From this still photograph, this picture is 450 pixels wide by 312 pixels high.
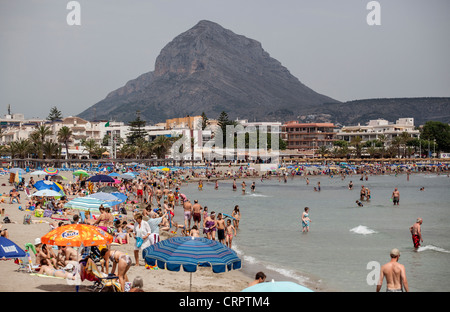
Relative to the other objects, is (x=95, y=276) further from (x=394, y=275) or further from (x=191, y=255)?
(x=394, y=275)

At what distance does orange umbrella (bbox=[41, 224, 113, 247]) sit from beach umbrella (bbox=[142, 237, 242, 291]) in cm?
131

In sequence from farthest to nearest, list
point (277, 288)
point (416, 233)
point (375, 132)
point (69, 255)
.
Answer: point (375, 132)
point (416, 233)
point (69, 255)
point (277, 288)

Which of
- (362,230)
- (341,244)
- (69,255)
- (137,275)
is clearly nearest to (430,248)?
(341,244)

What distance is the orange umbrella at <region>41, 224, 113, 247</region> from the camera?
8984 mm

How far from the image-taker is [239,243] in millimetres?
17562

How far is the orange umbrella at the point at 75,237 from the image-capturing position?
29.5 ft

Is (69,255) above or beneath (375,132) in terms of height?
beneath

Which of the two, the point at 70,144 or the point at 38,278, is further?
the point at 70,144

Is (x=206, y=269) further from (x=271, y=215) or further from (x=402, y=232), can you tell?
(x=271, y=215)

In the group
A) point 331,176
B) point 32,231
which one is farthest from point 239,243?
point 331,176

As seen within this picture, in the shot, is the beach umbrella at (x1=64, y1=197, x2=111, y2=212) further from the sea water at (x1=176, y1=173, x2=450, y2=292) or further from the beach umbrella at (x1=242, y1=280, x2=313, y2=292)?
the beach umbrella at (x1=242, y1=280, x2=313, y2=292)

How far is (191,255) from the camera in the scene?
785 centimetres
